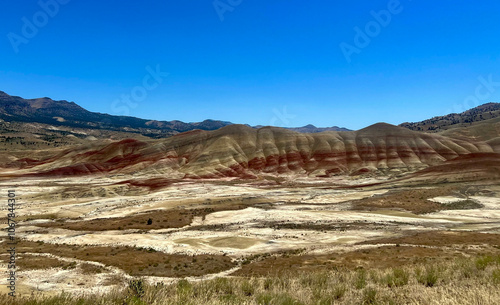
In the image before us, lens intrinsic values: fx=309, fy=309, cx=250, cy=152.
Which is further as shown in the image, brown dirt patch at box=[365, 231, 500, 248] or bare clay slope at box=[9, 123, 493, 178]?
bare clay slope at box=[9, 123, 493, 178]

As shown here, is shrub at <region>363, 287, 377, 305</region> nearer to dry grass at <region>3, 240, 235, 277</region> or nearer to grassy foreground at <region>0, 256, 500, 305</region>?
grassy foreground at <region>0, 256, 500, 305</region>

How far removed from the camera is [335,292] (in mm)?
9953

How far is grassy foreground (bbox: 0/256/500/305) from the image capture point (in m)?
7.77

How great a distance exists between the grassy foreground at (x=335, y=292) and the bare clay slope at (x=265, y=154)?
373ft

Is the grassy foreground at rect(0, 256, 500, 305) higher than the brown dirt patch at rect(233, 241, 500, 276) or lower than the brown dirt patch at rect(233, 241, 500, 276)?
higher

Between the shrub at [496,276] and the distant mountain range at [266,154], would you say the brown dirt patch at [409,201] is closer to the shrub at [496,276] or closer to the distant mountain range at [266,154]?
the shrub at [496,276]

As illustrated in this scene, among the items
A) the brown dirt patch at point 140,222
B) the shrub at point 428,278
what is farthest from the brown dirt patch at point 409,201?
the shrub at point 428,278

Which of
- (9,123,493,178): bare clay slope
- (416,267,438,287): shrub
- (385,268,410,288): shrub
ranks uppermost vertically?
(9,123,493,178): bare clay slope

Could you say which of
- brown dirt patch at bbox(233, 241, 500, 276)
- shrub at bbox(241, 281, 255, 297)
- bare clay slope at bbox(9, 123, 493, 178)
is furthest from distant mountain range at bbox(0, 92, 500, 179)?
shrub at bbox(241, 281, 255, 297)

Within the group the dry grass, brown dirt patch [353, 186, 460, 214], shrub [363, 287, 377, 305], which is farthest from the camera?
brown dirt patch [353, 186, 460, 214]

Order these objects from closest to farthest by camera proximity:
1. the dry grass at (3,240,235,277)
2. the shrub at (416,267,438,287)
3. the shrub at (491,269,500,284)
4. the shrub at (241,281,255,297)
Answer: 1. the shrub at (491,269,500,284)
2. the shrub at (241,281,255,297)
3. the shrub at (416,267,438,287)
4. the dry grass at (3,240,235,277)

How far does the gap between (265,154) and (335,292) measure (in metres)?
140

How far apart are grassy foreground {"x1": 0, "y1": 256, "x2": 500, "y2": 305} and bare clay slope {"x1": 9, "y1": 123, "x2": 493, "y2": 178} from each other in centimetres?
11372

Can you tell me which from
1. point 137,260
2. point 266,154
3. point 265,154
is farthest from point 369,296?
point 265,154
